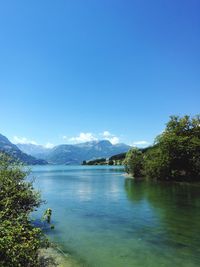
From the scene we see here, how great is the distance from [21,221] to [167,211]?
97.7ft

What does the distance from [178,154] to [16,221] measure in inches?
3753

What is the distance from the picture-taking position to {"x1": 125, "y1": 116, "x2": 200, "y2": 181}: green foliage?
355ft

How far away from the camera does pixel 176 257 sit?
998 inches

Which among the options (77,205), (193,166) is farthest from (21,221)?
(193,166)

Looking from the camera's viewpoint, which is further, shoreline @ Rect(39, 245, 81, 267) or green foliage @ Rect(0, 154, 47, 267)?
shoreline @ Rect(39, 245, 81, 267)

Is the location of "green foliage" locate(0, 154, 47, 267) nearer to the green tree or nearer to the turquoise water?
the turquoise water

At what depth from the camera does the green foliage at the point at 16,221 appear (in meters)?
16.4

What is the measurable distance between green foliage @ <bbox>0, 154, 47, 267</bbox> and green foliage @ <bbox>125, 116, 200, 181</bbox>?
82334 mm

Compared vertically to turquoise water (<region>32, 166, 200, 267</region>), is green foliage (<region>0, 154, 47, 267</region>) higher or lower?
higher

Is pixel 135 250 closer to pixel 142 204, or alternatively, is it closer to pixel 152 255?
pixel 152 255

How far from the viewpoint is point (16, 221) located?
69.3 ft

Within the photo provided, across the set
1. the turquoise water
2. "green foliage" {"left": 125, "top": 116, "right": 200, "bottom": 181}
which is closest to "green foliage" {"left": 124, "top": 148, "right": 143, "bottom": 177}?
"green foliage" {"left": 125, "top": 116, "right": 200, "bottom": 181}

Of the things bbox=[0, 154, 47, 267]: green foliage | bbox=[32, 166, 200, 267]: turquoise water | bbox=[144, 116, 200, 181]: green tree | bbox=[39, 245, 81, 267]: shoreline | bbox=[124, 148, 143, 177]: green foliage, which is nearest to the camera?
bbox=[0, 154, 47, 267]: green foliage

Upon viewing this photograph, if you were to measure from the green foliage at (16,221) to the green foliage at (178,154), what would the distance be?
82.3 metres
